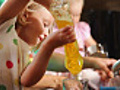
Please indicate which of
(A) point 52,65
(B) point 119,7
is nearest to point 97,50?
(A) point 52,65

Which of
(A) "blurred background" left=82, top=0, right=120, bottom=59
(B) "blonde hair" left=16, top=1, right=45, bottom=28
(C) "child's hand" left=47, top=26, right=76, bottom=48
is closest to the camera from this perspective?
(C) "child's hand" left=47, top=26, right=76, bottom=48

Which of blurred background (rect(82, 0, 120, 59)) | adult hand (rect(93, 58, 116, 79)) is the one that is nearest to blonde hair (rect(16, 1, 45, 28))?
adult hand (rect(93, 58, 116, 79))

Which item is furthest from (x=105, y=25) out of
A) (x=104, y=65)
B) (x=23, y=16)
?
(x=23, y=16)

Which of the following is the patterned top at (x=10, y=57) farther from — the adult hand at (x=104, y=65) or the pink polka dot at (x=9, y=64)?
the adult hand at (x=104, y=65)

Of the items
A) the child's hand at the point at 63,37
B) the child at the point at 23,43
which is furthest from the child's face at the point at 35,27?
the child's hand at the point at 63,37

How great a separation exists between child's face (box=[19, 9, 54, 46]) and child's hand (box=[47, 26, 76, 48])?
11 centimetres

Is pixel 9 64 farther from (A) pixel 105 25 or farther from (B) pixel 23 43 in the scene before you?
(A) pixel 105 25

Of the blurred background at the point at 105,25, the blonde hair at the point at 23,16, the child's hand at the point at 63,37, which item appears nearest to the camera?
the child's hand at the point at 63,37

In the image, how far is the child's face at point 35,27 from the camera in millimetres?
649

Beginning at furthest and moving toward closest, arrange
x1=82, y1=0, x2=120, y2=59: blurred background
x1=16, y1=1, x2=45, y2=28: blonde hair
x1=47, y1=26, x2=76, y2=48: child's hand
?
1. x1=82, y1=0, x2=120, y2=59: blurred background
2. x1=16, y1=1, x2=45, y2=28: blonde hair
3. x1=47, y1=26, x2=76, y2=48: child's hand

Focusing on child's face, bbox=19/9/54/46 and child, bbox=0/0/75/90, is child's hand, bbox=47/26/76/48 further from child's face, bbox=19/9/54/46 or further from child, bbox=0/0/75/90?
child's face, bbox=19/9/54/46

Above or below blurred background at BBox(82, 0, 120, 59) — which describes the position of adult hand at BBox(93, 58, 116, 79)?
above

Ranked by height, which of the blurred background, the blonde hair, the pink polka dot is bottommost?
the blurred background

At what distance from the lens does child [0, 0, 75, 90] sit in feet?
1.78
